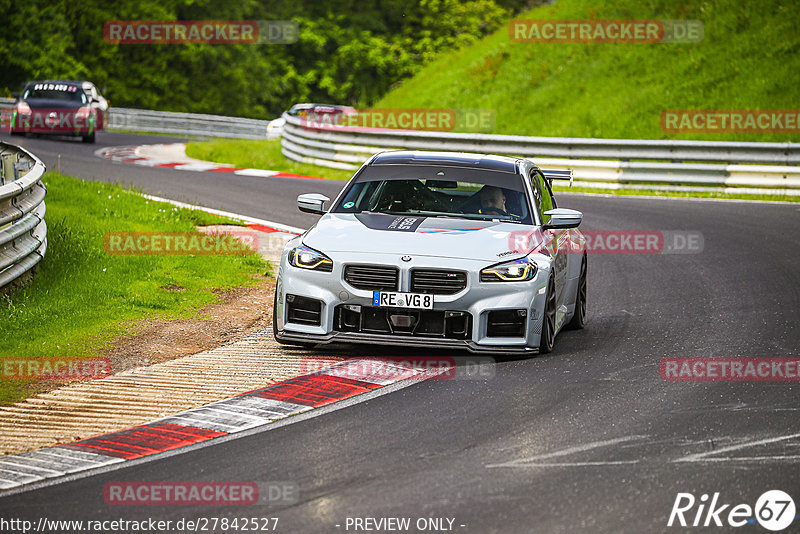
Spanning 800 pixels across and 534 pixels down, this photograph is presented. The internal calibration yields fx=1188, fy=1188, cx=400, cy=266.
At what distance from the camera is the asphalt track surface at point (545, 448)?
18.0 ft

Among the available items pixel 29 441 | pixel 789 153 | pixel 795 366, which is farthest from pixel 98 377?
pixel 789 153

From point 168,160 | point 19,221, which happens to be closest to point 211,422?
point 19,221

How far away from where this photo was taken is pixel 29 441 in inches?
264

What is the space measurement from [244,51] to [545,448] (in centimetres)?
5701

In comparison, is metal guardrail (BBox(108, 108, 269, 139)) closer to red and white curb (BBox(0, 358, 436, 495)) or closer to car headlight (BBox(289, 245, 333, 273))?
car headlight (BBox(289, 245, 333, 273))

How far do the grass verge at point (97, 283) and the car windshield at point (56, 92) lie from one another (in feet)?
52.6

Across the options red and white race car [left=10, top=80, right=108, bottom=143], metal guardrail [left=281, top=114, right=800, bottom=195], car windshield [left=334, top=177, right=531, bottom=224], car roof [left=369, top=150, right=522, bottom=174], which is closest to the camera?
car windshield [left=334, top=177, right=531, bottom=224]

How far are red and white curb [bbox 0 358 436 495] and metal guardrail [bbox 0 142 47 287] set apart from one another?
360 centimetres

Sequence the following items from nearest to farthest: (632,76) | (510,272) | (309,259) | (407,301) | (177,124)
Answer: (407,301), (510,272), (309,259), (632,76), (177,124)

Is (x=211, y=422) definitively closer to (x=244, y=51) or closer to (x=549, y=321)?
(x=549, y=321)

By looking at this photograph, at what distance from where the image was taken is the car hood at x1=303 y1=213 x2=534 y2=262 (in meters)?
8.87

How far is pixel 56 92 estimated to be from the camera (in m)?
32.2

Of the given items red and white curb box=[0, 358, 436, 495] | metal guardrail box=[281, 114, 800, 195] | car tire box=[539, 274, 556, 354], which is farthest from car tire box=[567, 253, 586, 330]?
metal guardrail box=[281, 114, 800, 195]

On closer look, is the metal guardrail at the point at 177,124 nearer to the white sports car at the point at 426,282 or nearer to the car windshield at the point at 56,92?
the car windshield at the point at 56,92
